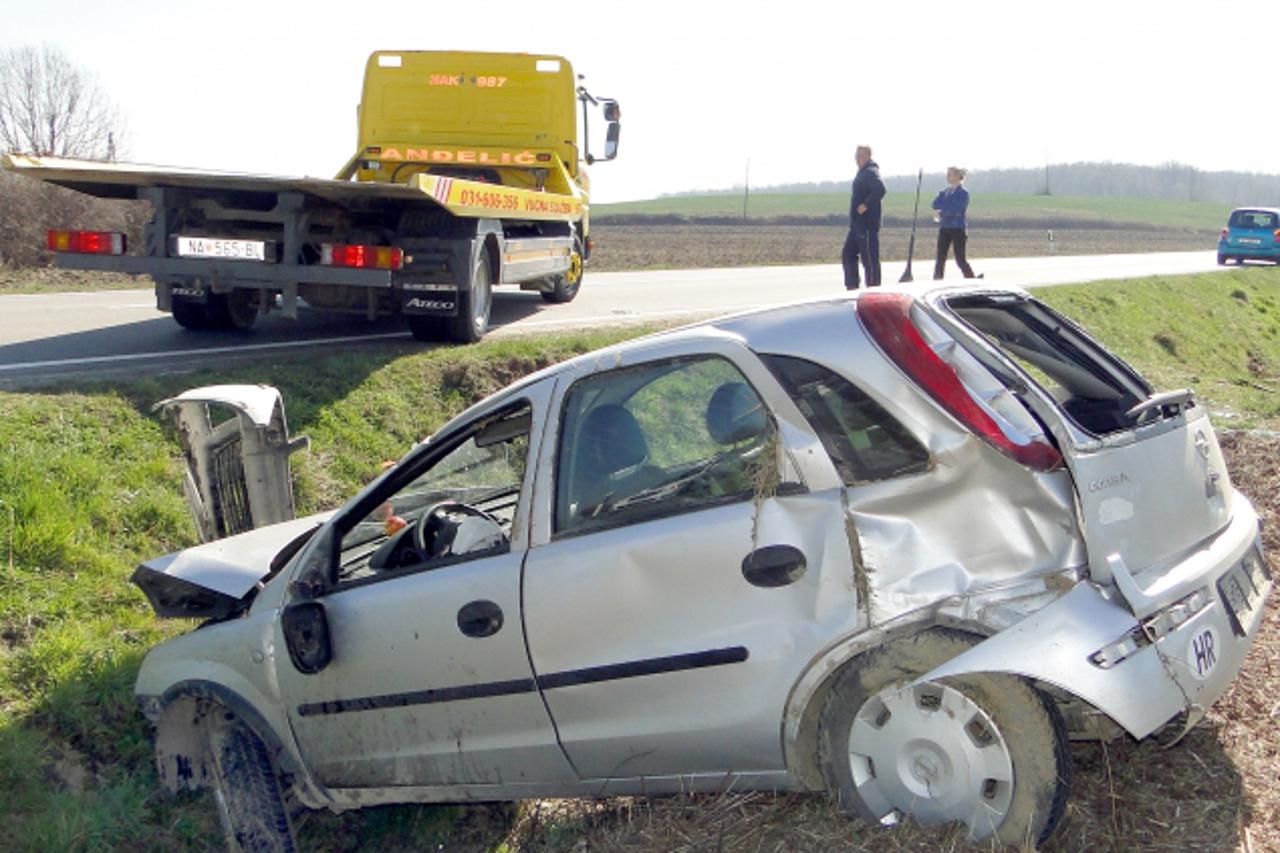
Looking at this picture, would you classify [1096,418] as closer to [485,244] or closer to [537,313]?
[485,244]

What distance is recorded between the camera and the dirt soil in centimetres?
363

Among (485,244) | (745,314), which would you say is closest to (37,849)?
(745,314)

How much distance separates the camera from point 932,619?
3406 millimetres

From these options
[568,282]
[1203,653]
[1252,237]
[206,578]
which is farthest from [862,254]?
[1252,237]

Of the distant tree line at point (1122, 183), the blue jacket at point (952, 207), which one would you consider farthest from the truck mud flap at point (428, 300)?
the distant tree line at point (1122, 183)

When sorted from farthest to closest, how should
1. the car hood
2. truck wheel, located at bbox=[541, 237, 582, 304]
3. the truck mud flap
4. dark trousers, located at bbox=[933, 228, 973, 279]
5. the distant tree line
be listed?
the distant tree line → dark trousers, located at bbox=[933, 228, 973, 279] → truck wheel, located at bbox=[541, 237, 582, 304] → the truck mud flap → the car hood

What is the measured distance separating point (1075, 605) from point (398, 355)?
7.29m

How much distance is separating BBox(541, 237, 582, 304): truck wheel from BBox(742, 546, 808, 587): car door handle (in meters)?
12.3

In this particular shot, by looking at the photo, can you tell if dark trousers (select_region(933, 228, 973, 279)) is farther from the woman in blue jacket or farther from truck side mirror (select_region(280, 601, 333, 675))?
truck side mirror (select_region(280, 601, 333, 675))

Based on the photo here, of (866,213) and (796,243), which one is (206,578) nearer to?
(866,213)

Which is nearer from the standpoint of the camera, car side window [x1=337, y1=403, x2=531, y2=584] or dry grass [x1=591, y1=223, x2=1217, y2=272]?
car side window [x1=337, y1=403, x2=531, y2=584]

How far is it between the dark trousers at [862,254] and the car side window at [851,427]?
11.8 meters

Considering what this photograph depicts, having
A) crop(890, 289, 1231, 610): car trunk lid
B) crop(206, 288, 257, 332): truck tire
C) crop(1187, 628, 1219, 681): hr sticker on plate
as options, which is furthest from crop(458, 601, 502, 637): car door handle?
crop(206, 288, 257, 332): truck tire

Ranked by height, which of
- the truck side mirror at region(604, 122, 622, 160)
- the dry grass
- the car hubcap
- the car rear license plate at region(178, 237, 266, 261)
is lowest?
the dry grass
